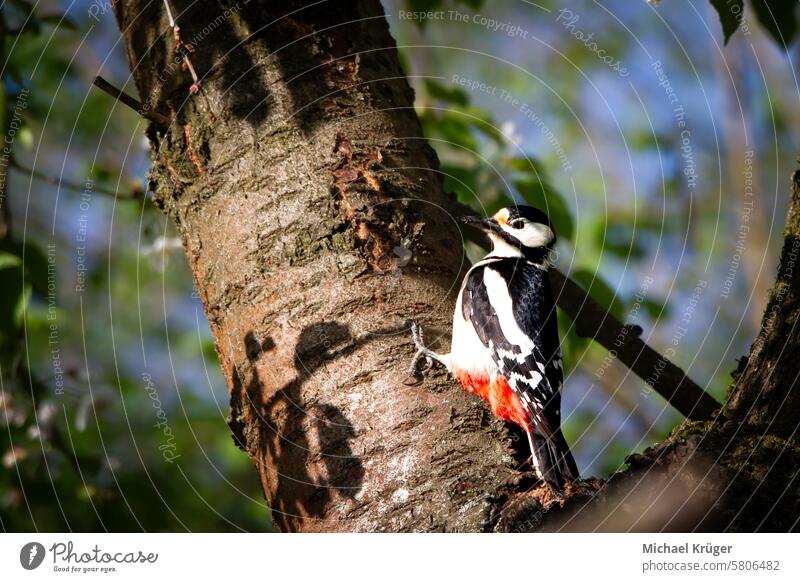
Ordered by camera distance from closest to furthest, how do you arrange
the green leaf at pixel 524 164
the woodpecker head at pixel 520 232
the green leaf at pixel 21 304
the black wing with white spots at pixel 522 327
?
the green leaf at pixel 21 304 → the black wing with white spots at pixel 522 327 → the green leaf at pixel 524 164 → the woodpecker head at pixel 520 232

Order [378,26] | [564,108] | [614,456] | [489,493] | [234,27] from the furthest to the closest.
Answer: [564,108]
[614,456]
[378,26]
[234,27]
[489,493]

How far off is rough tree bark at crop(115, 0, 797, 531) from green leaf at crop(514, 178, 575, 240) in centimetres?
68

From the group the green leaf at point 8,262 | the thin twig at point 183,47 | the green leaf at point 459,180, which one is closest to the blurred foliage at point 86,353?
the green leaf at point 8,262

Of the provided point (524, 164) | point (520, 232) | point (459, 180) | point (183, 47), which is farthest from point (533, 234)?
point (183, 47)

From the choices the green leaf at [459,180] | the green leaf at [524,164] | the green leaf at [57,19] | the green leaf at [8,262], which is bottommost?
the green leaf at [8,262]

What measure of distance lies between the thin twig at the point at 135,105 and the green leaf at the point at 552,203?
154 centimetres

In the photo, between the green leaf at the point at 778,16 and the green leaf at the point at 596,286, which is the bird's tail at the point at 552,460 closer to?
the green leaf at the point at 596,286

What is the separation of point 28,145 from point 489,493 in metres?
2.72

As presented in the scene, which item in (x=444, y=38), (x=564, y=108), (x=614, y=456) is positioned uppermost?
(x=444, y=38)

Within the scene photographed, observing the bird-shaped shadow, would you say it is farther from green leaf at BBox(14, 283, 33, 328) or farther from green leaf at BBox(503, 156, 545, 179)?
green leaf at BBox(503, 156, 545, 179)

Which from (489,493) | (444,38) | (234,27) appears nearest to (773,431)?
(489,493)

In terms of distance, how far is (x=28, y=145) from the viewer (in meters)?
3.62

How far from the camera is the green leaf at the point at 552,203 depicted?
3.38 metres
